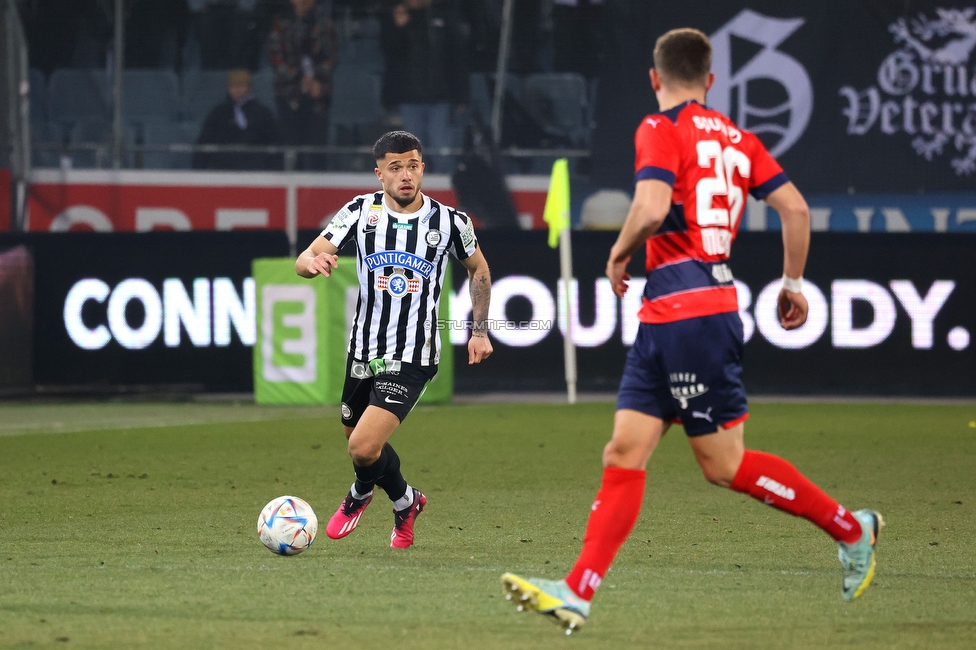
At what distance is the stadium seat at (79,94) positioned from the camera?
56.1 ft

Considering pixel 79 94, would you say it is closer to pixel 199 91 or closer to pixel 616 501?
pixel 199 91

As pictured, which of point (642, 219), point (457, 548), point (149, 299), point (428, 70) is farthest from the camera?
point (428, 70)

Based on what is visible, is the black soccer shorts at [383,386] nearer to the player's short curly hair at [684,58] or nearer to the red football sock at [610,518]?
the red football sock at [610,518]

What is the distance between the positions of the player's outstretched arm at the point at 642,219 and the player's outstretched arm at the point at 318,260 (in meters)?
1.52

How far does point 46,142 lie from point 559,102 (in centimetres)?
620

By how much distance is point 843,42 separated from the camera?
1611cm

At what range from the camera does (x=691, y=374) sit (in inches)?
163

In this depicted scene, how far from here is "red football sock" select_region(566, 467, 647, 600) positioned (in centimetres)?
414

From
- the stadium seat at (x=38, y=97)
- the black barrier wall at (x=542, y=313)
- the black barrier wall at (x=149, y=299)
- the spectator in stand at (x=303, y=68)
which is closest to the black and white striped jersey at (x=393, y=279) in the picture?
the black barrier wall at (x=542, y=313)

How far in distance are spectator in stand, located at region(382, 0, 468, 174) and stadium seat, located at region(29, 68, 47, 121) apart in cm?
418

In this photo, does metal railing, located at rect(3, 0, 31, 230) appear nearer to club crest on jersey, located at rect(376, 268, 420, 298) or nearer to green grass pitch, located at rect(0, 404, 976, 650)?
green grass pitch, located at rect(0, 404, 976, 650)

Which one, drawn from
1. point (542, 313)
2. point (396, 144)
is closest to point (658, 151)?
point (396, 144)

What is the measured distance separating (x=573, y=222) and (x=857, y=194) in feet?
10.4

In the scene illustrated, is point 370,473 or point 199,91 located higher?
point 199,91
